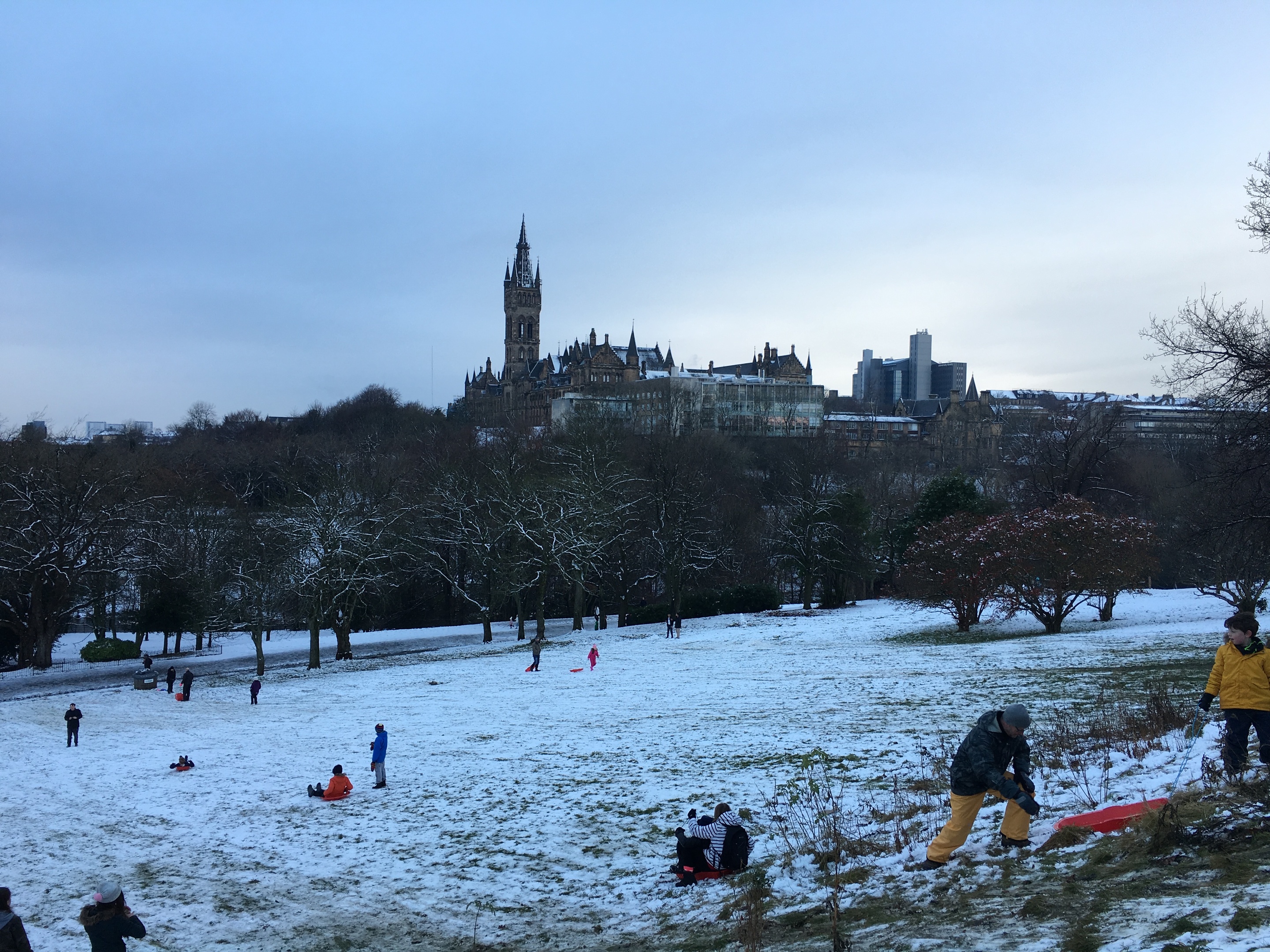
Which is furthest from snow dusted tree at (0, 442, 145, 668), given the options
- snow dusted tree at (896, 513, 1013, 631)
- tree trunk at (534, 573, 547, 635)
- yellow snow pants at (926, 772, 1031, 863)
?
yellow snow pants at (926, 772, 1031, 863)

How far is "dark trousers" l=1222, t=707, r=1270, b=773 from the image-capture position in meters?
8.94

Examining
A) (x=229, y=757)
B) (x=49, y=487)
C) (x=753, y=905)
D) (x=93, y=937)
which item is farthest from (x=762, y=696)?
(x=49, y=487)

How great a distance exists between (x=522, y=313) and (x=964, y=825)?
183 meters

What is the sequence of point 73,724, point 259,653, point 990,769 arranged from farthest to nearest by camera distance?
point 259,653, point 73,724, point 990,769

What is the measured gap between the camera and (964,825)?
8.50 m

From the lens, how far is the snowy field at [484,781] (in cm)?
1051

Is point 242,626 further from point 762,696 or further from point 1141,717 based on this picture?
point 1141,717

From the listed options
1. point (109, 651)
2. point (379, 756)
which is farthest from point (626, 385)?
point (379, 756)

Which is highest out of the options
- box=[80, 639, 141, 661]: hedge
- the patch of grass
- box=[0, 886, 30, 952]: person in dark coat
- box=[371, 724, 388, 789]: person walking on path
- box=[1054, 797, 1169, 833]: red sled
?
the patch of grass

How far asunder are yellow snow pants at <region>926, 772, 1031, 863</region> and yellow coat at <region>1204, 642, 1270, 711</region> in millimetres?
2238

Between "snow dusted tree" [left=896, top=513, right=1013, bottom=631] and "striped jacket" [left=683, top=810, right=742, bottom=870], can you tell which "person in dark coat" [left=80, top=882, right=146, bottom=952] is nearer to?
"striped jacket" [left=683, top=810, right=742, bottom=870]

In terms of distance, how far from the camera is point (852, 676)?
953 inches

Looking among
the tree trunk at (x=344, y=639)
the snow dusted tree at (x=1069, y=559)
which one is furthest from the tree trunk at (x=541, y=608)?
the snow dusted tree at (x=1069, y=559)

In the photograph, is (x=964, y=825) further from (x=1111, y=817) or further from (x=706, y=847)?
(x=706, y=847)
